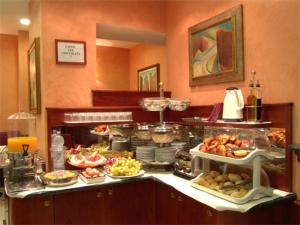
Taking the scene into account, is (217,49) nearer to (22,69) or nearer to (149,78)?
(149,78)

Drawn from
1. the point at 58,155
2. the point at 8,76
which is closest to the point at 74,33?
the point at 58,155

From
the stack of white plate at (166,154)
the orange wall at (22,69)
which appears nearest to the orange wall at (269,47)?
the stack of white plate at (166,154)

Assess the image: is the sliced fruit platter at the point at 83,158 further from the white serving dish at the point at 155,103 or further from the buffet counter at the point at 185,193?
the white serving dish at the point at 155,103

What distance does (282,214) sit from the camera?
1.88 meters

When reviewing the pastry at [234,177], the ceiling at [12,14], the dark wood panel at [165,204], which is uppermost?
the ceiling at [12,14]

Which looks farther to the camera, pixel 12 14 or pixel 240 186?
pixel 12 14

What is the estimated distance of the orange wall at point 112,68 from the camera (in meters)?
4.60

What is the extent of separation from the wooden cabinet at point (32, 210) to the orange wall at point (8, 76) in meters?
3.62

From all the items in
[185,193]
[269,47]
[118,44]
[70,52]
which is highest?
[118,44]

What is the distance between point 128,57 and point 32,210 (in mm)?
3251

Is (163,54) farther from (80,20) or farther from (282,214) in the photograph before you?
(282,214)

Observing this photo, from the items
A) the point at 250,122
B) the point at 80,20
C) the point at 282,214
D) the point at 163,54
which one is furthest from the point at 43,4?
the point at 282,214

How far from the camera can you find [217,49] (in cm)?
251

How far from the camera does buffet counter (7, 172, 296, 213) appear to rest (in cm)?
171
